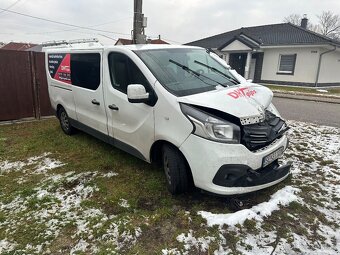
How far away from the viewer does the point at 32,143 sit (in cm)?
561

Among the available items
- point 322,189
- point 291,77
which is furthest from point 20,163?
point 291,77

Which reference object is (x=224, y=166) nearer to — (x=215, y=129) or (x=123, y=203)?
(x=215, y=129)

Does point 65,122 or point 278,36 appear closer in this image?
point 65,122

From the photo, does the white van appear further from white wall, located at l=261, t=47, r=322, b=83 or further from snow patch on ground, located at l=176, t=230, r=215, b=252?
white wall, located at l=261, t=47, r=322, b=83

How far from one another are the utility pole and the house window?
1350 centimetres

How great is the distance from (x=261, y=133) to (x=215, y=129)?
1.88 ft

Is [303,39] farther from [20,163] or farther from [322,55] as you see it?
[20,163]

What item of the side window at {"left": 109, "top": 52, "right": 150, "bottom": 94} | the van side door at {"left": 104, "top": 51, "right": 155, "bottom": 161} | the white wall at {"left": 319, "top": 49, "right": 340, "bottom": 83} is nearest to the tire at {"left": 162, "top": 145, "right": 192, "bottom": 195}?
the van side door at {"left": 104, "top": 51, "right": 155, "bottom": 161}

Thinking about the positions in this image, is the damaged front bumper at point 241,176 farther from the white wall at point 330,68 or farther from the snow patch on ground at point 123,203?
the white wall at point 330,68

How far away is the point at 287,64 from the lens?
20.1m

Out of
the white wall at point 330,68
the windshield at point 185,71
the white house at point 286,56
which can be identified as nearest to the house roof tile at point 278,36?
the white house at point 286,56

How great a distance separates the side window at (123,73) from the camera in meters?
3.52

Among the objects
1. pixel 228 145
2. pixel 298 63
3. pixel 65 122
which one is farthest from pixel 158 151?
pixel 298 63

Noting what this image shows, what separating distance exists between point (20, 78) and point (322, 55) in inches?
750
